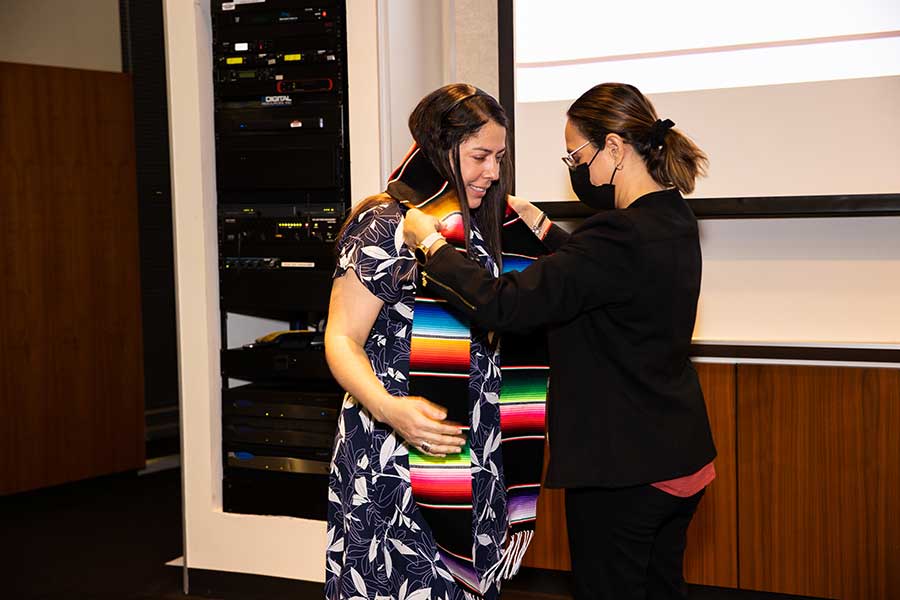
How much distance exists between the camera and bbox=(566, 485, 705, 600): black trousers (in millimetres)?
1759

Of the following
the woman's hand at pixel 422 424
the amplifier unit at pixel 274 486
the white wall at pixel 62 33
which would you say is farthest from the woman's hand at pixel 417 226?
the white wall at pixel 62 33

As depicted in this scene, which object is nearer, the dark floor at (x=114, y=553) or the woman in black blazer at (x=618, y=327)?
the woman in black blazer at (x=618, y=327)

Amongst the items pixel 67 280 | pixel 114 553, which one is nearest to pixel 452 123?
pixel 114 553

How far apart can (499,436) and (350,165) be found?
1.42 meters

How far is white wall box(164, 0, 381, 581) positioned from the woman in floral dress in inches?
53.6

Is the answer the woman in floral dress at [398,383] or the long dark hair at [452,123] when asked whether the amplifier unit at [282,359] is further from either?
the long dark hair at [452,123]

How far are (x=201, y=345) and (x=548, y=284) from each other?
183 cm

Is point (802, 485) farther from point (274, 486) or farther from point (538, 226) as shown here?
point (274, 486)

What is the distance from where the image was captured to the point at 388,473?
5.85ft

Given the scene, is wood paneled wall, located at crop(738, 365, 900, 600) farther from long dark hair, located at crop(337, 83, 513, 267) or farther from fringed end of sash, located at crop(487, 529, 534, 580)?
long dark hair, located at crop(337, 83, 513, 267)

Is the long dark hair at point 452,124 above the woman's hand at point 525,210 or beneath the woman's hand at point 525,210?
above

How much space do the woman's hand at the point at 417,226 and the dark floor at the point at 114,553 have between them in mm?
Result: 1797

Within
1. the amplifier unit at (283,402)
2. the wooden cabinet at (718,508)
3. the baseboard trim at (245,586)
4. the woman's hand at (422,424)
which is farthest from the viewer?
the baseboard trim at (245,586)

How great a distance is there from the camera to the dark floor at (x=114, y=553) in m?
3.22
